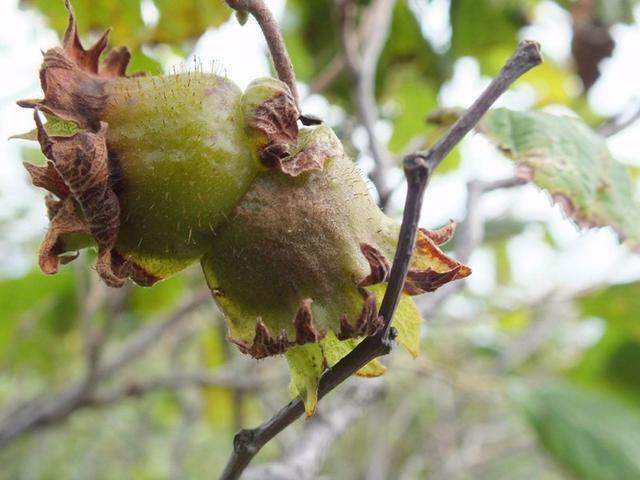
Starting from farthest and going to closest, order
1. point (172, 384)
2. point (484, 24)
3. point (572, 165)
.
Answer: point (172, 384) < point (484, 24) < point (572, 165)

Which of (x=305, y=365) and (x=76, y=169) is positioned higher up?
(x=76, y=169)

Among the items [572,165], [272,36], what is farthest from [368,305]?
[572,165]

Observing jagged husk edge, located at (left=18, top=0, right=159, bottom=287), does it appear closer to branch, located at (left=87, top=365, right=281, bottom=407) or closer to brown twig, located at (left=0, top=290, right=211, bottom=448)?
brown twig, located at (left=0, top=290, right=211, bottom=448)

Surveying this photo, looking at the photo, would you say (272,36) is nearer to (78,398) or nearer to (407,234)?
(407,234)

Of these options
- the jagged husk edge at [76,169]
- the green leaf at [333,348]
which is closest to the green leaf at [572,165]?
the green leaf at [333,348]

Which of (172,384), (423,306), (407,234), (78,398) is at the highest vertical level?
(407,234)

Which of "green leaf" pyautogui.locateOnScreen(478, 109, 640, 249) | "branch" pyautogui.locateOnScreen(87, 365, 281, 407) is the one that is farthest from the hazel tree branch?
"branch" pyautogui.locateOnScreen(87, 365, 281, 407)

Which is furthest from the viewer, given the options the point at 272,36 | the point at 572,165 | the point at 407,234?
the point at 572,165

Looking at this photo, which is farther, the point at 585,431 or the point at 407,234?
the point at 585,431

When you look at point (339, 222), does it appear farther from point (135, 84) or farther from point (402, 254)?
point (135, 84)
